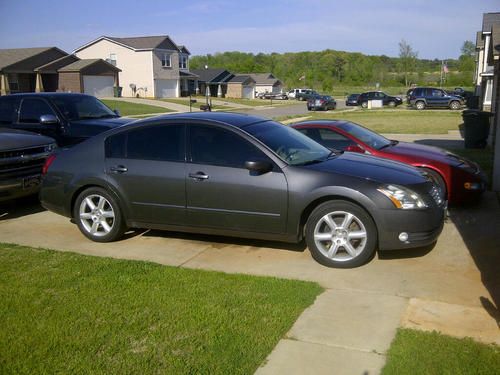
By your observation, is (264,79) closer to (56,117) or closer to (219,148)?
(56,117)

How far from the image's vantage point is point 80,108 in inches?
401

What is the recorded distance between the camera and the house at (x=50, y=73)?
170 ft

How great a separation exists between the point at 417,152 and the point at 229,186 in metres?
3.76

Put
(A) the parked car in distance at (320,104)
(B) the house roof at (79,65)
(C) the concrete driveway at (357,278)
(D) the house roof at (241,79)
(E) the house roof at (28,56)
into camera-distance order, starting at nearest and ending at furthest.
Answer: (C) the concrete driveway at (357,278) < (A) the parked car in distance at (320,104) < (E) the house roof at (28,56) < (B) the house roof at (79,65) < (D) the house roof at (241,79)

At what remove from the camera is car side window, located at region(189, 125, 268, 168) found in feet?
18.6

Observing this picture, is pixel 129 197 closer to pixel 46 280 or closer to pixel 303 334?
pixel 46 280

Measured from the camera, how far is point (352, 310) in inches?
170

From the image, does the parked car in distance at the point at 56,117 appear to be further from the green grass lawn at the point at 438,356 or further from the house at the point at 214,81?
the house at the point at 214,81

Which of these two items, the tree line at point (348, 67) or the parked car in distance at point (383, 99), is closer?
the parked car in distance at point (383, 99)

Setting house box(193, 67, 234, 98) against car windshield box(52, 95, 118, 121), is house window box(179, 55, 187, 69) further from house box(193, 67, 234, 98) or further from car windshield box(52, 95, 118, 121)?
car windshield box(52, 95, 118, 121)

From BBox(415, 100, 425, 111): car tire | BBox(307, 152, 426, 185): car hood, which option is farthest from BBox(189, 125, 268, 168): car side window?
BBox(415, 100, 425, 111): car tire

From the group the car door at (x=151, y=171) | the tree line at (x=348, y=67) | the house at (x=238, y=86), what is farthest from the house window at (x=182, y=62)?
the car door at (x=151, y=171)

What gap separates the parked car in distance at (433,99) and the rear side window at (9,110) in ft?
120

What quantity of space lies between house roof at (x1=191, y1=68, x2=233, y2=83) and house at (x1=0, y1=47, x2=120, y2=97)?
61.0 feet
